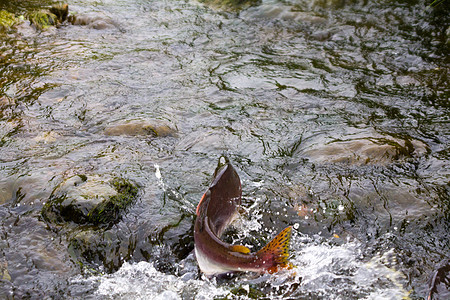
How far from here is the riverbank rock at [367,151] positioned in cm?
487

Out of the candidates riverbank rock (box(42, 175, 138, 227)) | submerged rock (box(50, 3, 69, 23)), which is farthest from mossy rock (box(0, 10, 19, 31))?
riverbank rock (box(42, 175, 138, 227))

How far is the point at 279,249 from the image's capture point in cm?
310

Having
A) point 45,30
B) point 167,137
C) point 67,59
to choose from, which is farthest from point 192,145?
point 45,30

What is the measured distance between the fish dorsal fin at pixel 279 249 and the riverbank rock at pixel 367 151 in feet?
6.68

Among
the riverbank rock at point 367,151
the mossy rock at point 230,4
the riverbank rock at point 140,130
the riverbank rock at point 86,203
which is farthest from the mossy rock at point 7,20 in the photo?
the riverbank rock at point 367,151

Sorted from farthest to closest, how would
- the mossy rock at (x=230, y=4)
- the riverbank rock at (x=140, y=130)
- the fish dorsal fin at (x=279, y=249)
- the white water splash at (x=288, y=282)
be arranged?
the mossy rock at (x=230, y=4), the riverbank rock at (x=140, y=130), the white water splash at (x=288, y=282), the fish dorsal fin at (x=279, y=249)

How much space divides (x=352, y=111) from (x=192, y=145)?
232cm

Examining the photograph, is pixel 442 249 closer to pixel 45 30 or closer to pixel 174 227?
pixel 174 227

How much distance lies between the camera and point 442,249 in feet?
12.4

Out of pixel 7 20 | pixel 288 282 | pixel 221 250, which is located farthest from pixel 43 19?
pixel 288 282

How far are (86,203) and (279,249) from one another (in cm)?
194

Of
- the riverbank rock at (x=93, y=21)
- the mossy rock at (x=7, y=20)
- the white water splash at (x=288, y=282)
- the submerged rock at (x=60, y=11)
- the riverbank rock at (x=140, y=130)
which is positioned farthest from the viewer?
the submerged rock at (x=60, y=11)

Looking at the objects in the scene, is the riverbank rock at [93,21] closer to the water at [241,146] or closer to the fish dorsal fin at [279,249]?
the water at [241,146]

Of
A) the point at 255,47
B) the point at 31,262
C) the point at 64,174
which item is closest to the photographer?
the point at 31,262
